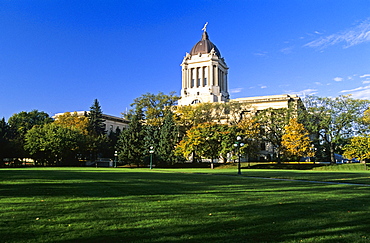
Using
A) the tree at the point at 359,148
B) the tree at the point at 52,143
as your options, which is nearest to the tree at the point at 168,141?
the tree at the point at 52,143

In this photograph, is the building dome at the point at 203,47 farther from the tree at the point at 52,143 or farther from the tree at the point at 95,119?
the tree at the point at 52,143

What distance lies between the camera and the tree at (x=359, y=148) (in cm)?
4500

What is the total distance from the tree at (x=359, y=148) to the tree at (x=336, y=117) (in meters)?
3.31

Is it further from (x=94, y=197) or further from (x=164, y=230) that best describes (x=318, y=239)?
(x=94, y=197)

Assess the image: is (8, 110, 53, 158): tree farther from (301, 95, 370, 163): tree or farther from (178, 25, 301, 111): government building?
(301, 95, 370, 163): tree

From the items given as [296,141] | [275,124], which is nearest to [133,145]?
[275,124]

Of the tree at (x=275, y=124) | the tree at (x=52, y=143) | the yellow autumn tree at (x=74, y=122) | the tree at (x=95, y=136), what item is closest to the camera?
the tree at (x=52, y=143)

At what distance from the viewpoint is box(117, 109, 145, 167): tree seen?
54188mm

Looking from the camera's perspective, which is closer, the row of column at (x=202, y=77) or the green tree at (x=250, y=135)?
the green tree at (x=250, y=135)

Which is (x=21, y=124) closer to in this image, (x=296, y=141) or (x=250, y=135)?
(x=250, y=135)

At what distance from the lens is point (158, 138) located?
56.4m

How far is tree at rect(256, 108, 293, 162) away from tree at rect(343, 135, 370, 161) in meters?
10.9

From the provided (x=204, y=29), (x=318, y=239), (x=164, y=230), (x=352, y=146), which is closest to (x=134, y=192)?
(x=164, y=230)

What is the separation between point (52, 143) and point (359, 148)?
49519 mm
